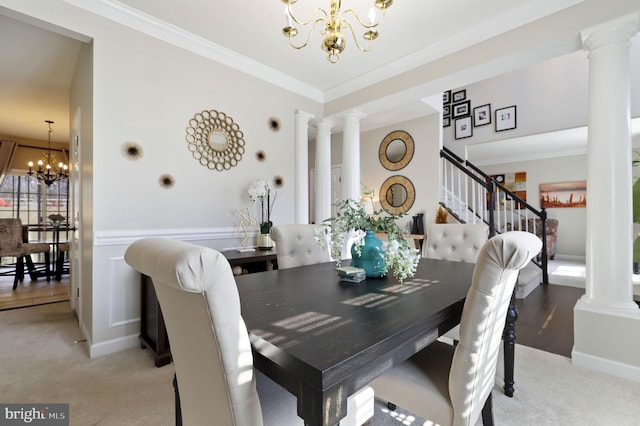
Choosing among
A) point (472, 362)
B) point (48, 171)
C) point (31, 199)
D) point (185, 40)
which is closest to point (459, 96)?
point (185, 40)

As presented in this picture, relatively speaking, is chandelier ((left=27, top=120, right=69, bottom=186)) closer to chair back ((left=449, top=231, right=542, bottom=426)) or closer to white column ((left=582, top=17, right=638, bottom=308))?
chair back ((left=449, top=231, right=542, bottom=426))

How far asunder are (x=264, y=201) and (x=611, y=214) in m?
2.98

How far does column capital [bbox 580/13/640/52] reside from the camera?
6.51ft

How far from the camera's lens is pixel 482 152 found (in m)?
6.62

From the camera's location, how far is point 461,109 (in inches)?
228

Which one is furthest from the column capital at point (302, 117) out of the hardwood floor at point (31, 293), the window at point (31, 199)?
the window at point (31, 199)

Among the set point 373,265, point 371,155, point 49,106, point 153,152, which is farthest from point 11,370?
point 371,155

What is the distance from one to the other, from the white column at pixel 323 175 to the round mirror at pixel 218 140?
1.43 metres

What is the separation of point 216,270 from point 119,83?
97.9 inches

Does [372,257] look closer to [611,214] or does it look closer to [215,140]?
[611,214]

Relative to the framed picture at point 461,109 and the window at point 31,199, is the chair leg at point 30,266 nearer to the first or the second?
the window at point 31,199

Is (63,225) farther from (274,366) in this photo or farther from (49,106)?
(274,366)

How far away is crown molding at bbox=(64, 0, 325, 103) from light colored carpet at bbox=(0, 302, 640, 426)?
2653mm

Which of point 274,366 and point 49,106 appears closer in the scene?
point 274,366
